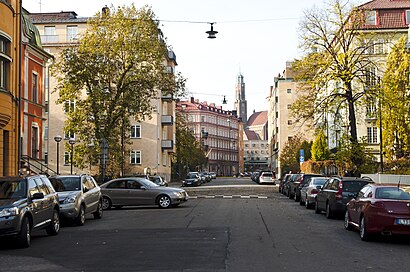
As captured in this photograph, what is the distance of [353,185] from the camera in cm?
→ 2047

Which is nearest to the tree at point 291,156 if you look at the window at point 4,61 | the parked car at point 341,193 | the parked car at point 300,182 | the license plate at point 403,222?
the parked car at point 300,182

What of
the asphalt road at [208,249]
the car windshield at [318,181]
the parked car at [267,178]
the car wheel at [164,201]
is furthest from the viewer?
the parked car at [267,178]

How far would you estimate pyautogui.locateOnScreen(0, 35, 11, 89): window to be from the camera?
1043 inches

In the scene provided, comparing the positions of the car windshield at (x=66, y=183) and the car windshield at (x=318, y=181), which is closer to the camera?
the car windshield at (x=66, y=183)

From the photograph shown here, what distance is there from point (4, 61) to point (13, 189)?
1456 cm

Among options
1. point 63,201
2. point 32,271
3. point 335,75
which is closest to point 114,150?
point 335,75

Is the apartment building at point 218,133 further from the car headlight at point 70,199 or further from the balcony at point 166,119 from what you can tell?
the car headlight at point 70,199

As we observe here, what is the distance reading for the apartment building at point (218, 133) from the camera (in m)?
160

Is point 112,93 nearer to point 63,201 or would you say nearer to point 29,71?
Answer: point 29,71

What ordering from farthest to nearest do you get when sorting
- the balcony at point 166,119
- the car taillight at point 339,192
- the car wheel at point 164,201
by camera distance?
the balcony at point 166,119 < the car wheel at point 164,201 < the car taillight at point 339,192

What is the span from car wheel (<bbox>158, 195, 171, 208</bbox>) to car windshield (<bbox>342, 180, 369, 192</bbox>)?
8527 mm

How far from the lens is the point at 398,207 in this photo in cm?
1370

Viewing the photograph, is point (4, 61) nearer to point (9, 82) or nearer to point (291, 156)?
point (9, 82)

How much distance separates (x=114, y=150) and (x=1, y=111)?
61.5 feet
